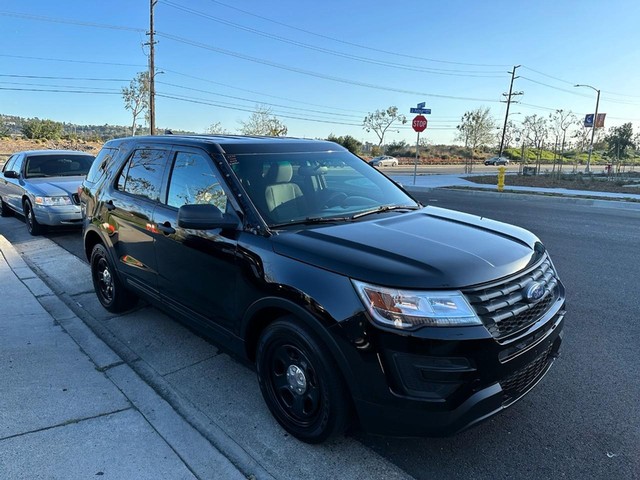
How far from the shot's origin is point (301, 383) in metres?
2.61

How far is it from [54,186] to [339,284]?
8.44 metres

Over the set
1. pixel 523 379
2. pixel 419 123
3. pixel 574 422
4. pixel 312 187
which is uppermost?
pixel 419 123

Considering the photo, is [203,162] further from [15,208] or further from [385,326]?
[15,208]

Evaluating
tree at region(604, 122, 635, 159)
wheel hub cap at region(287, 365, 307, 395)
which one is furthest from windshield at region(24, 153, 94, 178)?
tree at region(604, 122, 635, 159)

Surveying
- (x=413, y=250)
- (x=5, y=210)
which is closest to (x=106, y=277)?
(x=413, y=250)

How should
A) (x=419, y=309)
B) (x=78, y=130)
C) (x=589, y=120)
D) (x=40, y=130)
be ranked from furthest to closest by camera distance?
1. (x=78, y=130)
2. (x=40, y=130)
3. (x=589, y=120)
4. (x=419, y=309)

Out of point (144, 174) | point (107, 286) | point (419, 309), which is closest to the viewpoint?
point (419, 309)

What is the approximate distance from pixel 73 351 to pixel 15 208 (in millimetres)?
7884

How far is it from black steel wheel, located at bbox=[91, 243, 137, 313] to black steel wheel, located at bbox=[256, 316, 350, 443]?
7.81 feet

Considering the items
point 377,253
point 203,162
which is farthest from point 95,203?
point 377,253

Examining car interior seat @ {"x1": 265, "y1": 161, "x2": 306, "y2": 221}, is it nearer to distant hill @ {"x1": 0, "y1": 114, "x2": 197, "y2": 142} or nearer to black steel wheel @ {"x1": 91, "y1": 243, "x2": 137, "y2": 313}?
black steel wheel @ {"x1": 91, "y1": 243, "x2": 137, "y2": 313}

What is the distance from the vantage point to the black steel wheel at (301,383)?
Result: 2.37 meters

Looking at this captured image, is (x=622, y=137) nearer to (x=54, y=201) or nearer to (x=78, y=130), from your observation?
(x=54, y=201)

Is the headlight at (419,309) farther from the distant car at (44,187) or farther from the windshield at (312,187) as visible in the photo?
the distant car at (44,187)
